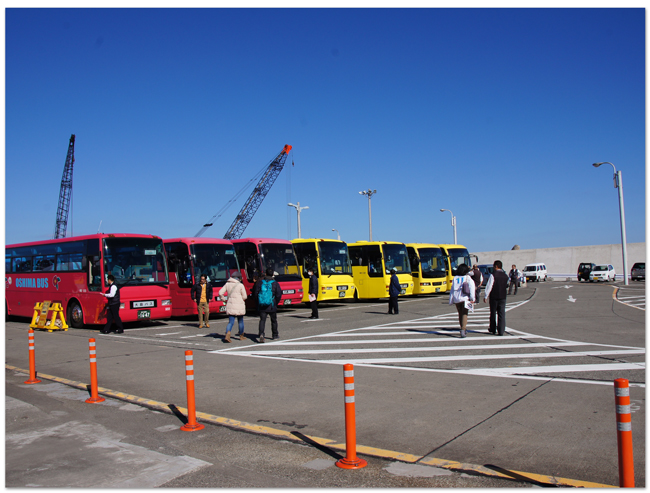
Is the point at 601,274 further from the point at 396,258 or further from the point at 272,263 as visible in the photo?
the point at 272,263

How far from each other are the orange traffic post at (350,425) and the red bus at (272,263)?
16430 mm


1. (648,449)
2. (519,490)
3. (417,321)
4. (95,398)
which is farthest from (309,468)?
(417,321)

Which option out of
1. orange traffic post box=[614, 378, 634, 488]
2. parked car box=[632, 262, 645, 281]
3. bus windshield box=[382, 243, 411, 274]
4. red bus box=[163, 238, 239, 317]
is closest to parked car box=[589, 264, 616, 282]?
parked car box=[632, 262, 645, 281]

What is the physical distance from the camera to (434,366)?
9.73m

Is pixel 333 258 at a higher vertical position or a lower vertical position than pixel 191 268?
higher

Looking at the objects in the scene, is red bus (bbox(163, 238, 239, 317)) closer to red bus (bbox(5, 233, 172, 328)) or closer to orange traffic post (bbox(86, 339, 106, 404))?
red bus (bbox(5, 233, 172, 328))

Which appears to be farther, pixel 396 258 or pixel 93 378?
pixel 396 258

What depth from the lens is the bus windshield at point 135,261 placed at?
17.2 m

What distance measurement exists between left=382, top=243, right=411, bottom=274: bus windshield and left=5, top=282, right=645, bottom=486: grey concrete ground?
1053 cm

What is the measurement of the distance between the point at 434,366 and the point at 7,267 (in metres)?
19.3

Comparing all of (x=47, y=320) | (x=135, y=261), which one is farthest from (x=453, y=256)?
(x=47, y=320)

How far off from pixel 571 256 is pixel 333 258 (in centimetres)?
5207

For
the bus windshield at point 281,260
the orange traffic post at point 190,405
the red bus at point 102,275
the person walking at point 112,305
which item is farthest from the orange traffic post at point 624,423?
the bus windshield at point 281,260

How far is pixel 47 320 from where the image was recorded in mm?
17594
